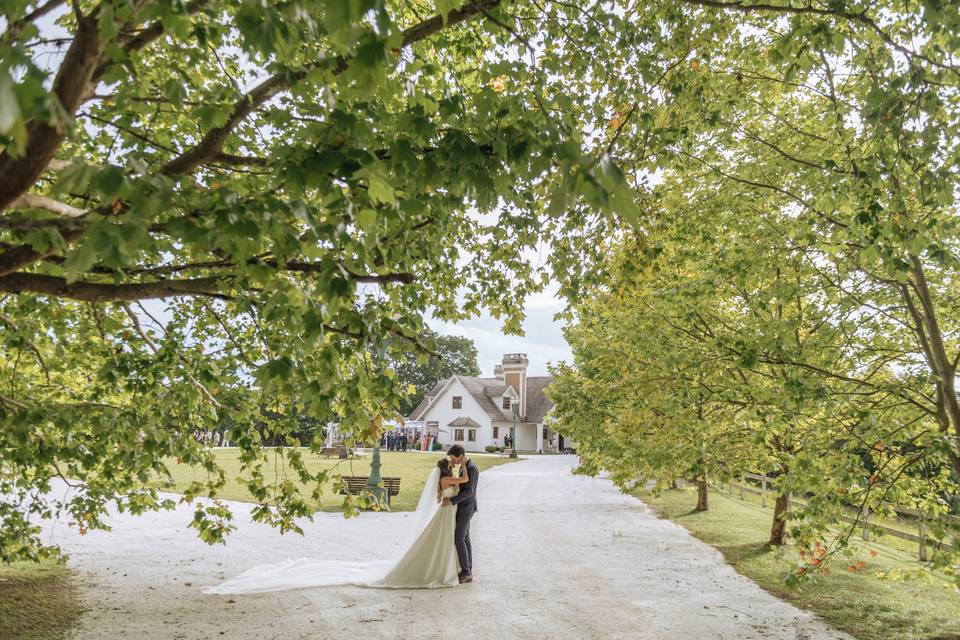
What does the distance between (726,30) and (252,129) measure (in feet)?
16.7

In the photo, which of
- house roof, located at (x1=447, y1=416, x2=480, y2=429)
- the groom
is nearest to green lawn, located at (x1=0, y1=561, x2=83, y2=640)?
the groom

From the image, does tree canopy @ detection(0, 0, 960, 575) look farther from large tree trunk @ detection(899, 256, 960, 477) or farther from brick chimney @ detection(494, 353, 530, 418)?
brick chimney @ detection(494, 353, 530, 418)

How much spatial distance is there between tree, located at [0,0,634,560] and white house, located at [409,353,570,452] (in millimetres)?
53176

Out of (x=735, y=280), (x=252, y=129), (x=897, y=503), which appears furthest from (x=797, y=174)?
(x=252, y=129)

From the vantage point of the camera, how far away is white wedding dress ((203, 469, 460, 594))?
8.96 m

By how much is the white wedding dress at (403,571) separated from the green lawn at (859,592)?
4.69 meters

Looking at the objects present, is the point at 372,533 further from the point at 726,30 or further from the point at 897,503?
the point at 726,30

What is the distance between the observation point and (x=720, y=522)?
1686 centimetres

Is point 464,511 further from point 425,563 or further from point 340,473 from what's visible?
point 340,473

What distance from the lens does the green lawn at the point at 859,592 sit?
777 centimetres

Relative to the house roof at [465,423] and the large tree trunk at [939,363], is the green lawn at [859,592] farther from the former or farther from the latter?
the house roof at [465,423]

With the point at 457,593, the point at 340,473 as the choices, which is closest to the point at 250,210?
the point at 457,593

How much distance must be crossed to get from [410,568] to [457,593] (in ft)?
2.70

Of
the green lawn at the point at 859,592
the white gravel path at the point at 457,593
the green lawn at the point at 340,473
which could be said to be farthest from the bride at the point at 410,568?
the green lawn at the point at 859,592
